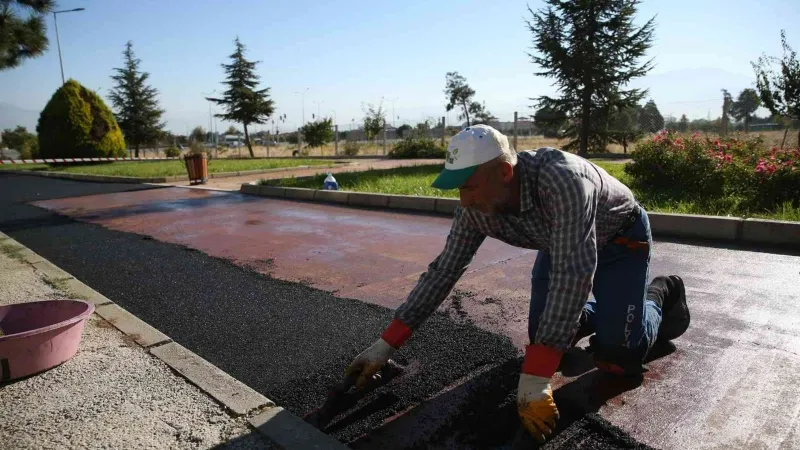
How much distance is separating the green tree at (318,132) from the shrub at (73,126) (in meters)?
10.5

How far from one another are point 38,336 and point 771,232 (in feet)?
20.0

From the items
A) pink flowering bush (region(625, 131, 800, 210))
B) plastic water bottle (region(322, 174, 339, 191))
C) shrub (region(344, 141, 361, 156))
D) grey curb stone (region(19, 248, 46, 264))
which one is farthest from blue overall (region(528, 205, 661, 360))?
shrub (region(344, 141, 361, 156))

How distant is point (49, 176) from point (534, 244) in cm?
2220

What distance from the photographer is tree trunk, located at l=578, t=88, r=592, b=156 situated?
18297 mm

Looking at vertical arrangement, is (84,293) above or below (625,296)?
below

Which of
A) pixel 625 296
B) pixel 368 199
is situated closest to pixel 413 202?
pixel 368 199

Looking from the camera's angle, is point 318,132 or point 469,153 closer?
point 469,153

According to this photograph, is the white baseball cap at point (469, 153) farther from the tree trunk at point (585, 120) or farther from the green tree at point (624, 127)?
the green tree at point (624, 127)

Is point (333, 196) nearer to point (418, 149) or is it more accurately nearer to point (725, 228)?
point (725, 228)

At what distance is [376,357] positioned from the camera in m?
2.43

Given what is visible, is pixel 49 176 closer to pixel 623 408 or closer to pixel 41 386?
pixel 41 386

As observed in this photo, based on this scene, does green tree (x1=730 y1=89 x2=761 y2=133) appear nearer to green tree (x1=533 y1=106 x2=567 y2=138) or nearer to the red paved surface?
green tree (x1=533 y1=106 x2=567 y2=138)

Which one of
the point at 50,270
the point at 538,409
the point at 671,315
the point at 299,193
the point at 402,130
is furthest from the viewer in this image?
the point at 402,130

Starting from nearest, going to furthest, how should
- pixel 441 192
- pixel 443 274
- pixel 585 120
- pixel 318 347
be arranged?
pixel 443 274, pixel 318 347, pixel 441 192, pixel 585 120
